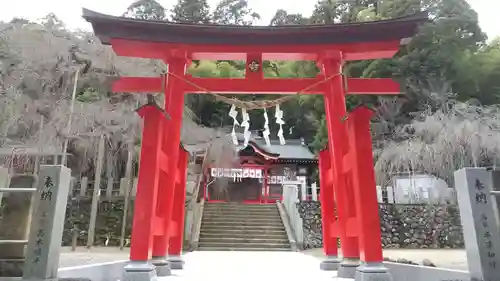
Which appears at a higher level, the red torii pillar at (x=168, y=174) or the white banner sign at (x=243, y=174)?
the white banner sign at (x=243, y=174)

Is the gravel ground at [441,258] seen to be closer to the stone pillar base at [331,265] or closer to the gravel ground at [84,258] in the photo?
the stone pillar base at [331,265]

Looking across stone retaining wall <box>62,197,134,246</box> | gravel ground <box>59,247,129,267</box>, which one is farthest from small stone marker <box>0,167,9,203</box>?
stone retaining wall <box>62,197,134,246</box>

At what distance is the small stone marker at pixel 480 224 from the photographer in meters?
3.61

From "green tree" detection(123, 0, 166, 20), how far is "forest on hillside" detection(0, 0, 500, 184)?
9.70 m

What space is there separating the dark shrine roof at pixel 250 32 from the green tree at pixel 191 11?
3697cm

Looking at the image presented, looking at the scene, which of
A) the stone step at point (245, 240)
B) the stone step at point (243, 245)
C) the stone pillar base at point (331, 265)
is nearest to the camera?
the stone pillar base at point (331, 265)

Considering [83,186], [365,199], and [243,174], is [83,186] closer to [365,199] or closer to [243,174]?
[243,174]

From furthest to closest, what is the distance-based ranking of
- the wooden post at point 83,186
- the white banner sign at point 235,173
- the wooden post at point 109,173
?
the white banner sign at point 235,173 < the wooden post at point 83,186 < the wooden post at point 109,173

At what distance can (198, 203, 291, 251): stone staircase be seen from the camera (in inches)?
550

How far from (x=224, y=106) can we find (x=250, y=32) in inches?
1033

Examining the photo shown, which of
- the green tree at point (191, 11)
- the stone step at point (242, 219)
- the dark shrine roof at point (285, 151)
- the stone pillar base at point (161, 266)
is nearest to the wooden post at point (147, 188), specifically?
the stone pillar base at point (161, 266)

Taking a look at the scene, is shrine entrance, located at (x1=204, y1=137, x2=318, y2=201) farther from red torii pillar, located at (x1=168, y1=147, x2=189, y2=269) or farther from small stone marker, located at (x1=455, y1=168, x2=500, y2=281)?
small stone marker, located at (x1=455, y1=168, x2=500, y2=281)

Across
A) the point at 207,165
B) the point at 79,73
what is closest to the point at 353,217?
the point at 79,73

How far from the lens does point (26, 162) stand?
1452 cm
